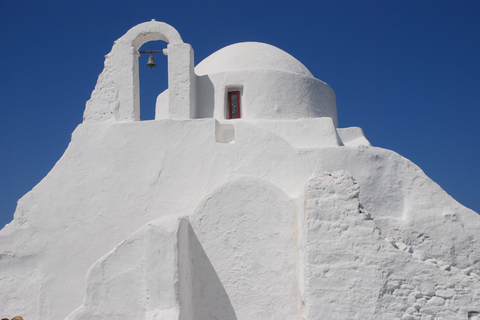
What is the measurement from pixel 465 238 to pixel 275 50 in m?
5.92

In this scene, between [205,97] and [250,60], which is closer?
[205,97]

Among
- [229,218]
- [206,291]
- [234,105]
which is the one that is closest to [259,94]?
[234,105]

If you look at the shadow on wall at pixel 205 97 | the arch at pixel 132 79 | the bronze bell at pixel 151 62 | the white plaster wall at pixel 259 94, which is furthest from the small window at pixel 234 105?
the bronze bell at pixel 151 62

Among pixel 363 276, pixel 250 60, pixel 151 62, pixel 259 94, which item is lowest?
pixel 363 276

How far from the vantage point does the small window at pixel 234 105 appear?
11.2m

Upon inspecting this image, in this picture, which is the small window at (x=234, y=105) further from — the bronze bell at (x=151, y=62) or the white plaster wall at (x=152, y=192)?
the bronze bell at (x=151, y=62)

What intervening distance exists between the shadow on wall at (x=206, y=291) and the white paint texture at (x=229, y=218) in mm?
21

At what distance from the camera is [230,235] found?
26.6 ft

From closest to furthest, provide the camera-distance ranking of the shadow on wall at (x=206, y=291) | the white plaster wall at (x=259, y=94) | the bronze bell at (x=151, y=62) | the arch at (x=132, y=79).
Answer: the shadow on wall at (x=206, y=291) < the arch at (x=132, y=79) < the white plaster wall at (x=259, y=94) < the bronze bell at (x=151, y=62)

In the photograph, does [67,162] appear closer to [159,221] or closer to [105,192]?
[105,192]

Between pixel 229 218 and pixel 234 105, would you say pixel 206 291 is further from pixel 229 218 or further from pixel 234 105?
pixel 234 105

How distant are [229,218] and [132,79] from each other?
401 centimetres

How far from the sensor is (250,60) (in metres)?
11.7

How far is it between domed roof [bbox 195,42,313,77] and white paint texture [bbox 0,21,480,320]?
4 cm
